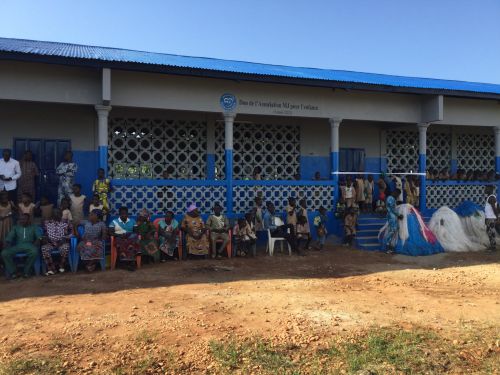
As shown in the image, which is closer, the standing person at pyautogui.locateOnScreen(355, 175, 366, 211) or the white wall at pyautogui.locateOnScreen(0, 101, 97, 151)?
the white wall at pyautogui.locateOnScreen(0, 101, 97, 151)

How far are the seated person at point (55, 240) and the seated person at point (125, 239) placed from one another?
0.73 metres

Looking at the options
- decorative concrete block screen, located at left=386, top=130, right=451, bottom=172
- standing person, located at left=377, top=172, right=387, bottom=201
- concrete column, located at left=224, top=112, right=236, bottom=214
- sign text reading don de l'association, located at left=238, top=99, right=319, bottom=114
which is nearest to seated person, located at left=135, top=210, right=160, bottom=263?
concrete column, located at left=224, top=112, right=236, bottom=214

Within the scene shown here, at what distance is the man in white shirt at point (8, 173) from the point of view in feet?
25.3

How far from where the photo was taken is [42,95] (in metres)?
7.93

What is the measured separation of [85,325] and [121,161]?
6140 mm

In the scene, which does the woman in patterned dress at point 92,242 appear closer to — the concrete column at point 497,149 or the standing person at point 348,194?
the standing person at point 348,194

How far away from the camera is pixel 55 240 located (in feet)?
22.7

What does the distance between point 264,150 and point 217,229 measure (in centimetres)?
348

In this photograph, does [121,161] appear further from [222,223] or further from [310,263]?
[310,263]

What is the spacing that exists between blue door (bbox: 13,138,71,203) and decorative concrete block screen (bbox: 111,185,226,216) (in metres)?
Answer: 1.83

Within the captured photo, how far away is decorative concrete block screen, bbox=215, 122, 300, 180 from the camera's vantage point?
10.9 meters

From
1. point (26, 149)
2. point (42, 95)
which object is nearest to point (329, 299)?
point (42, 95)

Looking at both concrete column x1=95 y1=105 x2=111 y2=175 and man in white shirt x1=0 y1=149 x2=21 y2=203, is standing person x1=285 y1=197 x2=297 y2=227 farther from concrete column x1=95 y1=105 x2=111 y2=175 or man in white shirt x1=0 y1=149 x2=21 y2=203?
man in white shirt x1=0 y1=149 x2=21 y2=203

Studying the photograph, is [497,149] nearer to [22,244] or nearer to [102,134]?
[102,134]
